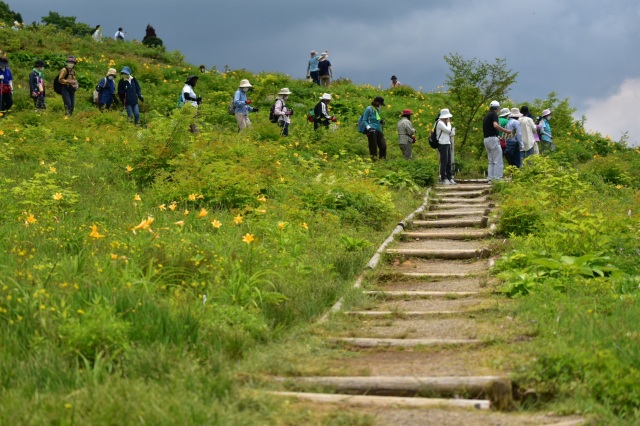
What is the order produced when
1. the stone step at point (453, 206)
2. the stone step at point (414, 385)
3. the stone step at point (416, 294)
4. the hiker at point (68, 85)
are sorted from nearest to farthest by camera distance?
the stone step at point (414, 385) → the stone step at point (416, 294) → the stone step at point (453, 206) → the hiker at point (68, 85)

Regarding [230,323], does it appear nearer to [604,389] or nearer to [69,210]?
[604,389]

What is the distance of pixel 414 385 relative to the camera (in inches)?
226

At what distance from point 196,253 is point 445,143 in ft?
35.5

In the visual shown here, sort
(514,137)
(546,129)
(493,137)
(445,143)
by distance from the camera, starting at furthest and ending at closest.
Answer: (546,129) < (514,137) < (445,143) < (493,137)

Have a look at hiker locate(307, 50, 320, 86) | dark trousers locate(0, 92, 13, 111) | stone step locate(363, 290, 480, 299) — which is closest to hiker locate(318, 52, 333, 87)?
hiker locate(307, 50, 320, 86)

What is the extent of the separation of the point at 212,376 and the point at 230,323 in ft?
3.92

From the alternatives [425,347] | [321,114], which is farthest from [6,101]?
[425,347]

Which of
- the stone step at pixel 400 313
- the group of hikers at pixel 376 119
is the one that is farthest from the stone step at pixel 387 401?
the group of hikers at pixel 376 119

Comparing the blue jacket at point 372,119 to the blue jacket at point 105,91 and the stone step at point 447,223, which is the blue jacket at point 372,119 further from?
the blue jacket at point 105,91

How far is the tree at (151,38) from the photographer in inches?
1593

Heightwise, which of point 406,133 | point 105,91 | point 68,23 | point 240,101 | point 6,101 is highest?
point 68,23

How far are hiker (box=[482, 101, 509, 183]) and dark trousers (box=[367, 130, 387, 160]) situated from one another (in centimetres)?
281

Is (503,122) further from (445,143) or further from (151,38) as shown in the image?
(151,38)

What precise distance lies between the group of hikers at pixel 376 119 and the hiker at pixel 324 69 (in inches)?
427
